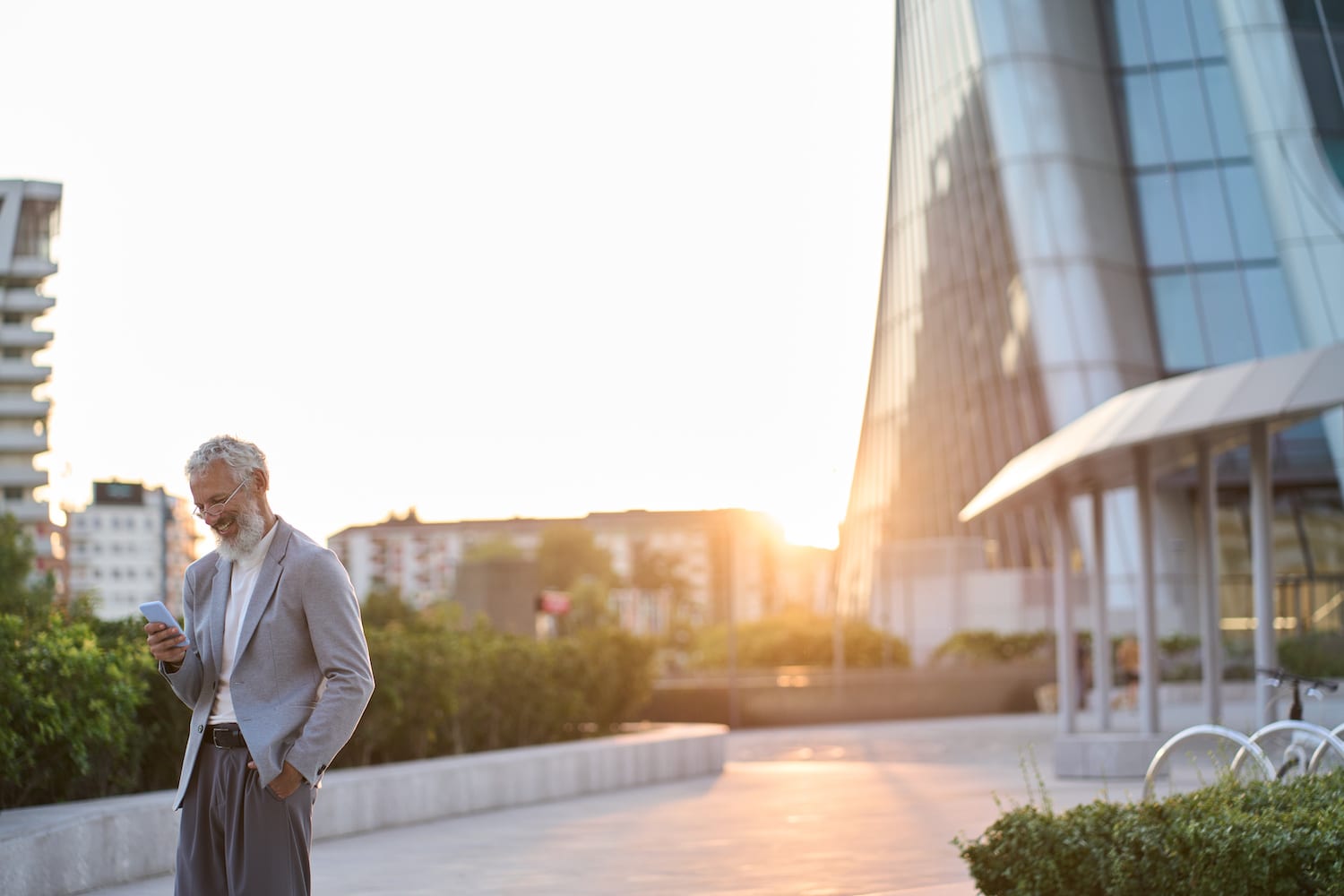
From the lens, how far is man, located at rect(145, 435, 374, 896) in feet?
17.4

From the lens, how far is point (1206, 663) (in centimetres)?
1941

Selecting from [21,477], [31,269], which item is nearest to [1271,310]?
[21,477]

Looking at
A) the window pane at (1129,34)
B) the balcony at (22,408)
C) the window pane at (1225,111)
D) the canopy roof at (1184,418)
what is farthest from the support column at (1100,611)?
the balcony at (22,408)

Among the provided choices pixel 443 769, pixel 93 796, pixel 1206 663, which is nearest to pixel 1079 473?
pixel 1206 663

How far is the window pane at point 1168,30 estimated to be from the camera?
44938mm

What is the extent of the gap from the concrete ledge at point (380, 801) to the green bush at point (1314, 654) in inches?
618

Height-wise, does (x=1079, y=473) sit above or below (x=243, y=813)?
above

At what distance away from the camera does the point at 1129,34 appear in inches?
1802

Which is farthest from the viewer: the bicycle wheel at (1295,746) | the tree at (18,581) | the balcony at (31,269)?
the balcony at (31,269)

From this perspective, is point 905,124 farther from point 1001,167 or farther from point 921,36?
point 1001,167

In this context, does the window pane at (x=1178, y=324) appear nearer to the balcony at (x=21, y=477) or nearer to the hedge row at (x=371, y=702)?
the hedge row at (x=371, y=702)

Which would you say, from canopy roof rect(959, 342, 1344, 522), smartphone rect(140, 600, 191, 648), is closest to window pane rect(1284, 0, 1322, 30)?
canopy roof rect(959, 342, 1344, 522)

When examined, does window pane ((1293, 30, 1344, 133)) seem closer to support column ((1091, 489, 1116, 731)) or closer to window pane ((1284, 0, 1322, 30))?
window pane ((1284, 0, 1322, 30))

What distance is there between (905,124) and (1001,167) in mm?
11387
